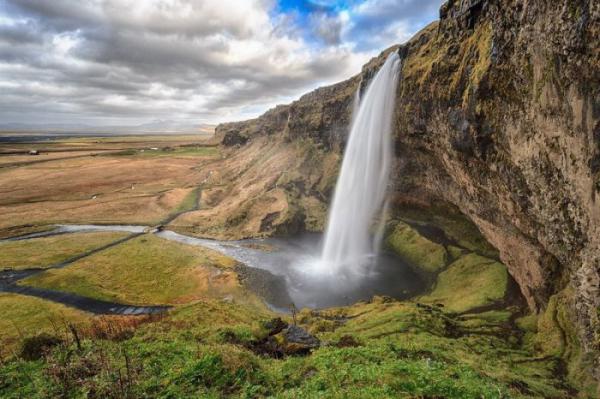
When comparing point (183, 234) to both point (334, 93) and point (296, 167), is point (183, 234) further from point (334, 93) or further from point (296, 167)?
point (334, 93)

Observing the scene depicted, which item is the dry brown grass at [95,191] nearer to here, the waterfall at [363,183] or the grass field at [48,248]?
the grass field at [48,248]

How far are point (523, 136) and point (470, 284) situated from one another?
20357 mm

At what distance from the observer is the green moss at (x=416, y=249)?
46406 millimetres

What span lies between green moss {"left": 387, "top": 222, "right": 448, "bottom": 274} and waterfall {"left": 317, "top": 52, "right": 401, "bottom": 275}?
4.29 metres

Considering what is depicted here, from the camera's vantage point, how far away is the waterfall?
173ft

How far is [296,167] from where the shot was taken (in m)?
88.3

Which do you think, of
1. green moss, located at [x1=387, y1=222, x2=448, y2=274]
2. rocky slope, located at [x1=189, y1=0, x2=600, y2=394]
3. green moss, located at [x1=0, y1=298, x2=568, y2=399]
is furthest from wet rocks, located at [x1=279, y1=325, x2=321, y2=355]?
green moss, located at [x1=387, y1=222, x2=448, y2=274]

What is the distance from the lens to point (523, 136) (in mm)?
24438

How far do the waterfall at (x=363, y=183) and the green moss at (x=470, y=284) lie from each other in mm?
12016

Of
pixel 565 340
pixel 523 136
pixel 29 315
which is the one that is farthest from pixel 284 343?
pixel 29 315

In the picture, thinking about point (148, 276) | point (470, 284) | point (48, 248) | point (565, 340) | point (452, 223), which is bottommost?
point (48, 248)

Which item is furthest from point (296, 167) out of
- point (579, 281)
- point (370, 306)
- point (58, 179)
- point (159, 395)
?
point (58, 179)

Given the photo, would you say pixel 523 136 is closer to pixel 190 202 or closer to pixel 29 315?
pixel 29 315

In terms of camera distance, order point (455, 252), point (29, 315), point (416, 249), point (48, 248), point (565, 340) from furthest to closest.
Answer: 1. point (48, 248)
2. point (416, 249)
3. point (455, 252)
4. point (29, 315)
5. point (565, 340)
